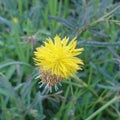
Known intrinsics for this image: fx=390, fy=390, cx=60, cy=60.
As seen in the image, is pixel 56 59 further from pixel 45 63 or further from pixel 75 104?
pixel 75 104

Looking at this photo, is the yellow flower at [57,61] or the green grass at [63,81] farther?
the green grass at [63,81]

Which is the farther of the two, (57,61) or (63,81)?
(63,81)

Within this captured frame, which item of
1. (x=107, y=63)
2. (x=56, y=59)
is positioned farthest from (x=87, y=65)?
(x=56, y=59)

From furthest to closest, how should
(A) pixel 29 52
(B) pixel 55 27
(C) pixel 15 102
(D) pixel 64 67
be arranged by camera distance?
(B) pixel 55 27 < (A) pixel 29 52 < (C) pixel 15 102 < (D) pixel 64 67

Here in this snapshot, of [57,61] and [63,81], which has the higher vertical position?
[57,61]

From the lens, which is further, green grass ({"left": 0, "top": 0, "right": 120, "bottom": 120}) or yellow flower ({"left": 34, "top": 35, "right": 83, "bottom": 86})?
green grass ({"left": 0, "top": 0, "right": 120, "bottom": 120})
